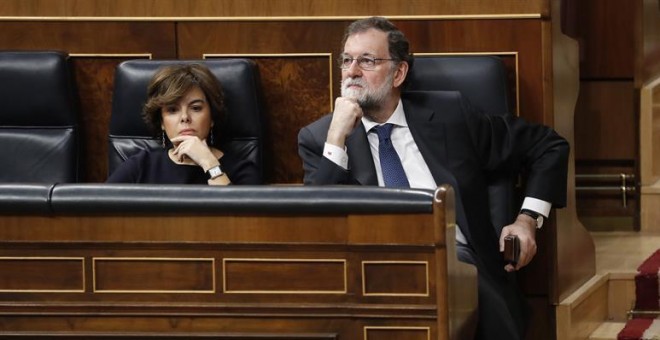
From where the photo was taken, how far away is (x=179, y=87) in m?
2.02

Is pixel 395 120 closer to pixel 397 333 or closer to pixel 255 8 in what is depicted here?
pixel 255 8

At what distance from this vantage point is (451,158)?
1939mm

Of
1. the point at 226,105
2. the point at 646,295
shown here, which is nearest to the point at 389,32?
the point at 226,105

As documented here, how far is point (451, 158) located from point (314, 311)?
515mm

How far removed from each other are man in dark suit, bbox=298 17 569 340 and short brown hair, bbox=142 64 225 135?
16cm

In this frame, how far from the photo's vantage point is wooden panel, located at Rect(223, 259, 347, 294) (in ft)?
4.89

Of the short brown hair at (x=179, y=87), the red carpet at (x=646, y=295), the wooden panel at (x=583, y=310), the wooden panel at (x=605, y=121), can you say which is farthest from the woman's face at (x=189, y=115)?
the wooden panel at (x=605, y=121)

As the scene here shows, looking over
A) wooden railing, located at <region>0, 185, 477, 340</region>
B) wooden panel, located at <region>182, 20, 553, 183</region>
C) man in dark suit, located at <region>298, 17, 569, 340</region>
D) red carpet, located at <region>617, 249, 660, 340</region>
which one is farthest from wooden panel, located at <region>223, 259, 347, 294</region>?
red carpet, located at <region>617, 249, 660, 340</region>

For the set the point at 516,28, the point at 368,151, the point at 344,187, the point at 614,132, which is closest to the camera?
the point at 344,187

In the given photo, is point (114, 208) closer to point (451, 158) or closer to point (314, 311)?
point (314, 311)

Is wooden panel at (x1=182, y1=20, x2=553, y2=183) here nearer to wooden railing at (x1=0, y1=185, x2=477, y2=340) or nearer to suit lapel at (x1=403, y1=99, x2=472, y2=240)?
suit lapel at (x1=403, y1=99, x2=472, y2=240)

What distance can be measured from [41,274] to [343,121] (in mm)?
527

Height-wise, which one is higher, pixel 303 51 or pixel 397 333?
pixel 303 51

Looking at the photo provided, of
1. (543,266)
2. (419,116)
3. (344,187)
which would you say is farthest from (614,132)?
(344,187)
